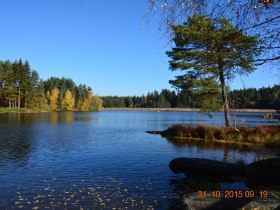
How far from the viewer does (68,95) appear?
144 m

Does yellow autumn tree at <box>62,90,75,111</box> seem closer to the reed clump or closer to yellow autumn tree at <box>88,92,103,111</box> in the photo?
yellow autumn tree at <box>88,92,103,111</box>

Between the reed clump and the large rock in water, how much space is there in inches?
364

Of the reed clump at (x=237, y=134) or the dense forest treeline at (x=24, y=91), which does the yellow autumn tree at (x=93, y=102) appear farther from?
the reed clump at (x=237, y=134)

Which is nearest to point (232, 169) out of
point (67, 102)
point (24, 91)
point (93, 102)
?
point (24, 91)

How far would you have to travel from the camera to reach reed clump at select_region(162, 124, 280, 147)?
25328 millimetres

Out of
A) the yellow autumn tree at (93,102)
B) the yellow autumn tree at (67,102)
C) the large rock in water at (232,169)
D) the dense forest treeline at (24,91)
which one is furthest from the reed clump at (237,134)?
the yellow autumn tree at (93,102)

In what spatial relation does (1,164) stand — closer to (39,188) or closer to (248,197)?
(39,188)

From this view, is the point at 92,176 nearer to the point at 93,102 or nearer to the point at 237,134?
the point at 237,134

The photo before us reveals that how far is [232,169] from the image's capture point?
14328mm

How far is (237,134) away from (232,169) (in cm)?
1351

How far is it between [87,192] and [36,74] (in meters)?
120

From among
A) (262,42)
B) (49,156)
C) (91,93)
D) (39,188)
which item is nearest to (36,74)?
(91,93)

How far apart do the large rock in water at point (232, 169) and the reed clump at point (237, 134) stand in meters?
9.25

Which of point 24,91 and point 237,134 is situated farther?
point 24,91
